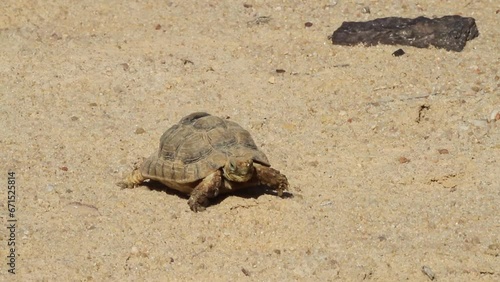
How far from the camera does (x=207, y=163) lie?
6.95 m

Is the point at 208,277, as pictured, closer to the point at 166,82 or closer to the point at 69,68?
the point at 166,82

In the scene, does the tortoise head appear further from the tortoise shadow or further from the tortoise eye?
the tortoise shadow

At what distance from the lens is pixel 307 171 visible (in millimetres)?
7727

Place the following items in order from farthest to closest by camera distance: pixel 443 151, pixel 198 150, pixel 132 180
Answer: pixel 443 151
pixel 132 180
pixel 198 150

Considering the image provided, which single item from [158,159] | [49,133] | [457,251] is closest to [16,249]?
[158,159]

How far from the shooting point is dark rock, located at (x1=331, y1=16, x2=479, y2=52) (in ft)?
31.9

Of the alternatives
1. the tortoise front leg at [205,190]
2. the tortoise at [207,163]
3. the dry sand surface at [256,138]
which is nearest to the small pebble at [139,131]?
the dry sand surface at [256,138]

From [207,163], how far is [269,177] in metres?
0.50

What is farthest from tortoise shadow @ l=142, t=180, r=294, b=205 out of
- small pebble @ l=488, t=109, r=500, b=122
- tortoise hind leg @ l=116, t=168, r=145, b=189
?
small pebble @ l=488, t=109, r=500, b=122

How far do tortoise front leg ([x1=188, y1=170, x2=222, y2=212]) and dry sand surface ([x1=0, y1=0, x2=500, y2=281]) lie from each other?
0.31 feet

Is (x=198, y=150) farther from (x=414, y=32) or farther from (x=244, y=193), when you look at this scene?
(x=414, y=32)

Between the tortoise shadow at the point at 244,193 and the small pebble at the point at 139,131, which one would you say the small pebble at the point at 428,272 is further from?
the small pebble at the point at 139,131

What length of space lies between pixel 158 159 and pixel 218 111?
1.68 m

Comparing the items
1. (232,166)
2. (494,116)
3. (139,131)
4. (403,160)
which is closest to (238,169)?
(232,166)
